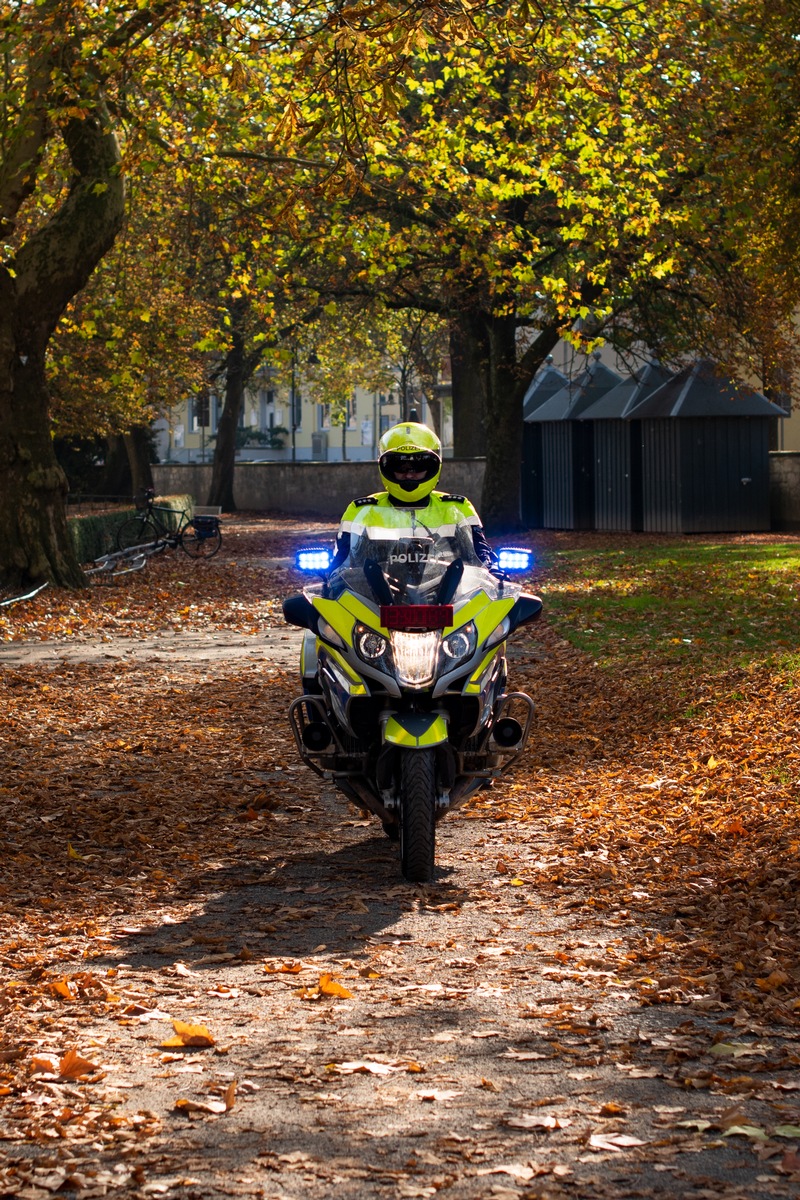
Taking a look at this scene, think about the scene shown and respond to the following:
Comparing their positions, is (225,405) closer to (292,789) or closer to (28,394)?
(28,394)

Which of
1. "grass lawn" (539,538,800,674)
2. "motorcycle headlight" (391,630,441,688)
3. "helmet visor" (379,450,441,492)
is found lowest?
"grass lawn" (539,538,800,674)

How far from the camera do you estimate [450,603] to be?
7.24 metres

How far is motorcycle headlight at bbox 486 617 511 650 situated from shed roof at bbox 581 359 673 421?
27.9m

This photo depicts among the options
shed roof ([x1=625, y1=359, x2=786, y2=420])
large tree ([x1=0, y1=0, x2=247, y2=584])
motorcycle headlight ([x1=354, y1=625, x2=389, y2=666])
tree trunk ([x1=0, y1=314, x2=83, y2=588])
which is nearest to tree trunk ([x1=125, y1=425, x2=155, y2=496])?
shed roof ([x1=625, y1=359, x2=786, y2=420])

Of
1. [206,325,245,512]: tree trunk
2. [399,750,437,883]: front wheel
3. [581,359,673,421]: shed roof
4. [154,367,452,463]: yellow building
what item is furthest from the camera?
[154,367,452,463]: yellow building

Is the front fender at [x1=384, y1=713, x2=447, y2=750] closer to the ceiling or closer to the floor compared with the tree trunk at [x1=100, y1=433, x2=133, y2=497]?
closer to the floor

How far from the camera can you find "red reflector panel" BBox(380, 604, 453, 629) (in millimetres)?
7043

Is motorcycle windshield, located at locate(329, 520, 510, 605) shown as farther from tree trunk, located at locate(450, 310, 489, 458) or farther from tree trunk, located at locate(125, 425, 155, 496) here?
tree trunk, located at locate(125, 425, 155, 496)

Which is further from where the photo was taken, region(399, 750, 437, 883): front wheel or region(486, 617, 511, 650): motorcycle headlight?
region(486, 617, 511, 650): motorcycle headlight

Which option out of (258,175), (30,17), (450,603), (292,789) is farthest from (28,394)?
(450,603)

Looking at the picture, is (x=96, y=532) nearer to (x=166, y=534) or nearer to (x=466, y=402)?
(x=166, y=534)

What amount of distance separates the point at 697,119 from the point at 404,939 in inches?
740

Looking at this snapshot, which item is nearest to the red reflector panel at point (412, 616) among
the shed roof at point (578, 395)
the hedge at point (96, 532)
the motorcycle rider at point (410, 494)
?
the motorcycle rider at point (410, 494)

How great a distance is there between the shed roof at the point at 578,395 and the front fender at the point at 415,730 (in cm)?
2985
